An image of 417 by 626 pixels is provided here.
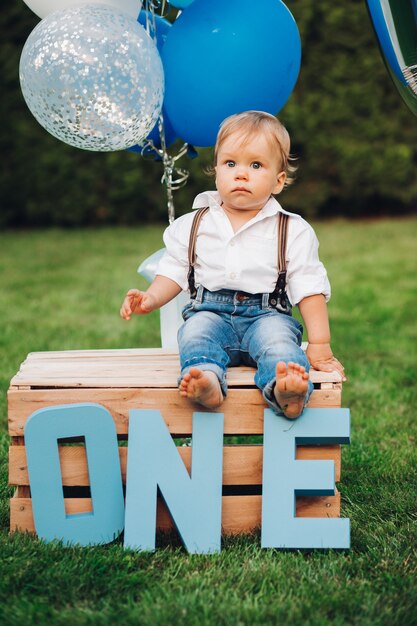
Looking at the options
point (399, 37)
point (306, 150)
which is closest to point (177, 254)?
point (399, 37)

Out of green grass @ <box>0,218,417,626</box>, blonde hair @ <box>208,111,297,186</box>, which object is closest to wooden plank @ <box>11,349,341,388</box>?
green grass @ <box>0,218,417,626</box>

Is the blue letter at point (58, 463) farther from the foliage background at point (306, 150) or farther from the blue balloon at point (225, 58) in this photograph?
the foliage background at point (306, 150)

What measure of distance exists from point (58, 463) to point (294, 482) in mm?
600

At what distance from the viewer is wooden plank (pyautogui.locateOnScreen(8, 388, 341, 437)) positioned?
84.6 inches

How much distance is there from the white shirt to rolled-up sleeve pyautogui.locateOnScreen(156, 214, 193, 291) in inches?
1.8

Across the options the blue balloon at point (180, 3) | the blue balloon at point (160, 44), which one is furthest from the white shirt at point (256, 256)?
the blue balloon at point (180, 3)

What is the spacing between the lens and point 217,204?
2385 mm

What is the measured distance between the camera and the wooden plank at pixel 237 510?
218cm

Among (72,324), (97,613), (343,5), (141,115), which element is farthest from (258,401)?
(343,5)

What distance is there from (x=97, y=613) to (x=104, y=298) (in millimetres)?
3604

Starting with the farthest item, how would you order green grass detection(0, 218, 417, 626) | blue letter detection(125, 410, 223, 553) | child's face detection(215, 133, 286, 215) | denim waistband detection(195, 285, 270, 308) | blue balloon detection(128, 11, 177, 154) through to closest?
blue balloon detection(128, 11, 177, 154) < denim waistband detection(195, 285, 270, 308) < child's face detection(215, 133, 286, 215) < blue letter detection(125, 410, 223, 553) < green grass detection(0, 218, 417, 626)

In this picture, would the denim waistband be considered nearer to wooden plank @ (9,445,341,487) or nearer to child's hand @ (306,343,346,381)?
child's hand @ (306,343,346,381)

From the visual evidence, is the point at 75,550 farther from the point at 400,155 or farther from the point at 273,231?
the point at 400,155

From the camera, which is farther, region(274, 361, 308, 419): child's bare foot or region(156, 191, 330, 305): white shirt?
region(156, 191, 330, 305): white shirt
